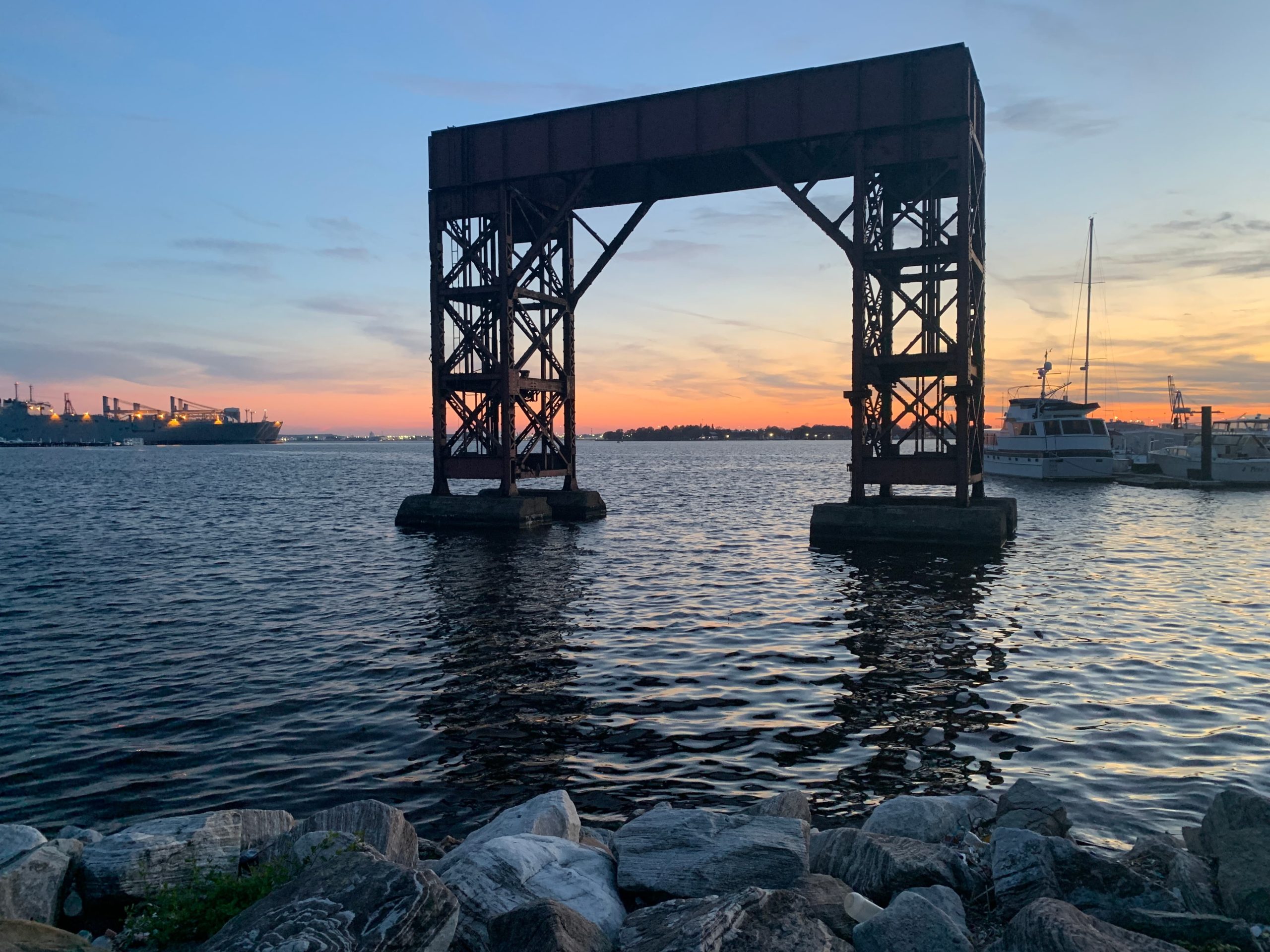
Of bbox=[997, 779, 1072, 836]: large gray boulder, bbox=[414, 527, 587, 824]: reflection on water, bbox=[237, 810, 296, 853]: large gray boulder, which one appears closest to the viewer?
bbox=[237, 810, 296, 853]: large gray boulder

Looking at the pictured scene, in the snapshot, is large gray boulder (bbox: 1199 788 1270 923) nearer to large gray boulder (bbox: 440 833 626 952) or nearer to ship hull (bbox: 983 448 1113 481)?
large gray boulder (bbox: 440 833 626 952)

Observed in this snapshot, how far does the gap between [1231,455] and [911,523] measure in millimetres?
45489

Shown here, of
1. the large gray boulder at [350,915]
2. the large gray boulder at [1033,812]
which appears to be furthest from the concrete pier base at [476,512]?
the large gray boulder at [350,915]

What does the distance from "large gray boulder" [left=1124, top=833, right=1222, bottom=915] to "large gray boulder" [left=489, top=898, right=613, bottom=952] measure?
356cm

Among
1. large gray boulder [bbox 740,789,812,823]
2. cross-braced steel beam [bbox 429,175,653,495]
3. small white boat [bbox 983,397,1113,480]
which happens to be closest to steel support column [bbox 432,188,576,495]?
cross-braced steel beam [bbox 429,175,653,495]

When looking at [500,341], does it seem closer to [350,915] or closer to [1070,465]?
[350,915]

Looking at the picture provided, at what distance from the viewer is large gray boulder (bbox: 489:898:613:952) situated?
14.6 ft

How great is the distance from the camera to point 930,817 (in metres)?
6.60

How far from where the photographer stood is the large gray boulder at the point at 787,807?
6.88m

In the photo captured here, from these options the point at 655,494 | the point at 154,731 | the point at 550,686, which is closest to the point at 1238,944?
the point at 550,686

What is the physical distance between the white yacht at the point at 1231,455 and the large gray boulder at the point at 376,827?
61159mm

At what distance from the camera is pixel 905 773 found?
8.42m

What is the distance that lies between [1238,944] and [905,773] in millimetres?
3972

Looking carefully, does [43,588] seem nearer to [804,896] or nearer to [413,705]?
[413,705]
